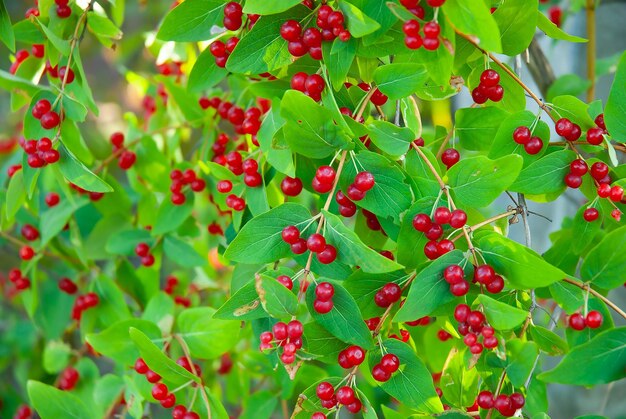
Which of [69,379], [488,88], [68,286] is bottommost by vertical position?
[69,379]

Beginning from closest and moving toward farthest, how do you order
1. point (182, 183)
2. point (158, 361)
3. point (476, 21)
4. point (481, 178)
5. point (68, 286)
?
point (476, 21) < point (481, 178) < point (158, 361) < point (182, 183) < point (68, 286)

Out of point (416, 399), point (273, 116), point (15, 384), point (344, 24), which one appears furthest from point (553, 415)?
point (15, 384)

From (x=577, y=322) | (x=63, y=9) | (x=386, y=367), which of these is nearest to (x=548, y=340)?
(x=577, y=322)

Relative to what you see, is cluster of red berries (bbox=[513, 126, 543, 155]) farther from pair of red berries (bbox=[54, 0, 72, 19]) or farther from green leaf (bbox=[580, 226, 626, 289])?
pair of red berries (bbox=[54, 0, 72, 19])

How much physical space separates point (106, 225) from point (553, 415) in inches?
46.9

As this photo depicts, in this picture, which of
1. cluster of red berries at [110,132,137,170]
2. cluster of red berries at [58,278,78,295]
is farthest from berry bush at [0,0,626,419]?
cluster of red berries at [58,278,78,295]

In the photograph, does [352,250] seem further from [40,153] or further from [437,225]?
[40,153]

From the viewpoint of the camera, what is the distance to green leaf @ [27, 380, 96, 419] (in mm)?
928

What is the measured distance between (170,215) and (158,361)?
35 cm

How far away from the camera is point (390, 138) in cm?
73

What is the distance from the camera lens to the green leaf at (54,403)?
Result: 928 mm

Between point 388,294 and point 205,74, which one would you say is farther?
point 205,74

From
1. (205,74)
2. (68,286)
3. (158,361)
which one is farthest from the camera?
(68,286)

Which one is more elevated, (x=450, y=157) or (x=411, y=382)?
(x=450, y=157)
